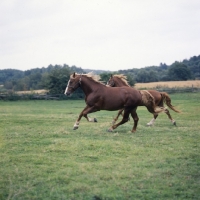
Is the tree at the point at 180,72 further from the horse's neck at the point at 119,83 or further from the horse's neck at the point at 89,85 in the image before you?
the horse's neck at the point at 89,85

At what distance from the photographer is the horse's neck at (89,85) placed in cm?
1191

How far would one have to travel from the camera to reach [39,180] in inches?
235

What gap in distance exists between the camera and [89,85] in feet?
39.2

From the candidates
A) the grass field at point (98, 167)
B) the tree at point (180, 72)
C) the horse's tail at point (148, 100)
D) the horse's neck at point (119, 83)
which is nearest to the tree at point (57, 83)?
the horse's neck at point (119, 83)

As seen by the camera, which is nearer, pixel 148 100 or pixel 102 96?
pixel 102 96

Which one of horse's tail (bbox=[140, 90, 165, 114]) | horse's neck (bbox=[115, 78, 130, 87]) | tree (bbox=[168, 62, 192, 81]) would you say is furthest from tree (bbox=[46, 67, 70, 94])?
tree (bbox=[168, 62, 192, 81])

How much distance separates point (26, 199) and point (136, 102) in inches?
287

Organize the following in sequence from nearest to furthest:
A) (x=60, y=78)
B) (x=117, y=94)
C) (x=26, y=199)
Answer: (x=26, y=199) < (x=117, y=94) < (x=60, y=78)

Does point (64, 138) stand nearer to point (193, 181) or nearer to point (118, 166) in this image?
point (118, 166)

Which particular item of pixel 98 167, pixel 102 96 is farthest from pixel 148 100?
pixel 98 167

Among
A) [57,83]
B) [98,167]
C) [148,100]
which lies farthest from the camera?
[57,83]

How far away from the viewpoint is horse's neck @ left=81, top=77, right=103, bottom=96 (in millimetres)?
11913

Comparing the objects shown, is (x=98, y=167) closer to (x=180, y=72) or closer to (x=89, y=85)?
(x=89, y=85)

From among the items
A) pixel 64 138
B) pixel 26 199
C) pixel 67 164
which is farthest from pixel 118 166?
pixel 64 138
